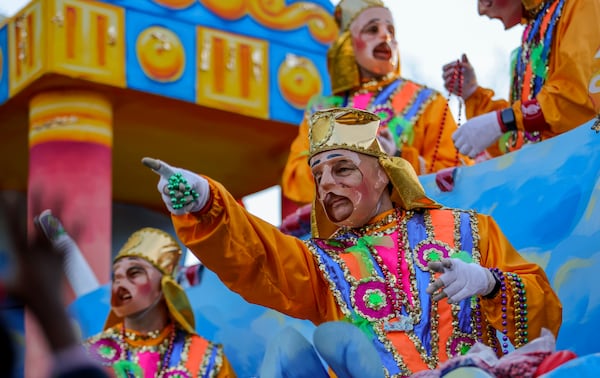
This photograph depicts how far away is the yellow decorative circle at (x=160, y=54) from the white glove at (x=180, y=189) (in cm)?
536

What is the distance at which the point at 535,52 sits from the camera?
196 inches


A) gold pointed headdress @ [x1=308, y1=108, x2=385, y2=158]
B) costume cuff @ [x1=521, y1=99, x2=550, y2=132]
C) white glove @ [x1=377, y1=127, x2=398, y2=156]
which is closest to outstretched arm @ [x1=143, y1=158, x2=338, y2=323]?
gold pointed headdress @ [x1=308, y1=108, x2=385, y2=158]

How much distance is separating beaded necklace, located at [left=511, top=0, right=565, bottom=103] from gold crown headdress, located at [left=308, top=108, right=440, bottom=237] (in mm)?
1234

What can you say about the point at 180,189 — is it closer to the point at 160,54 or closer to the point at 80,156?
the point at 80,156

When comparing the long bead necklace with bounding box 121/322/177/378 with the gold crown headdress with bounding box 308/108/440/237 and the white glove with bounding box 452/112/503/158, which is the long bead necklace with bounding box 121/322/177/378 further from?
the gold crown headdress with bounding box 308/108/440/237

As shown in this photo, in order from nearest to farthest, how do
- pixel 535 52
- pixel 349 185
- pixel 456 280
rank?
pixel 456 280
pixel 349 185
pixel 535 52

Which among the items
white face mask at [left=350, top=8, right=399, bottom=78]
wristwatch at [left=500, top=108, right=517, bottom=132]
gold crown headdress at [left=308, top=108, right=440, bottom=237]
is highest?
white face mask at [left=350, top=8, right=399, bottom=78]

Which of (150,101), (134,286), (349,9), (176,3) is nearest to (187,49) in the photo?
(176,3)

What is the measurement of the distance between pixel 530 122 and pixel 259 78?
15.2ft

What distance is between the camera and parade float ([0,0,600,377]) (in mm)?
8148

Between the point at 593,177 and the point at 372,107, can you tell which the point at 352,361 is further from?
the point at 372,107

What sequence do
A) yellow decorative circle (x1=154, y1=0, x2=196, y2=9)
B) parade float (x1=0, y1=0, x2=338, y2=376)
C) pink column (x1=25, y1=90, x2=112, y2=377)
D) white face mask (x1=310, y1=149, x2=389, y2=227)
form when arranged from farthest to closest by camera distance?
yellow decorative circle (x1=154, y1=0, x2=196, y2=9) → parade float (x1=0, y1=0, x2=338, y2=376) → pink column (x1=25, y1=90, x2=112, y2=377) → white face mask (x1=310, y1=149, x2=389, y2=227)

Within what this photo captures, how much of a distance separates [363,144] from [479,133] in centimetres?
90

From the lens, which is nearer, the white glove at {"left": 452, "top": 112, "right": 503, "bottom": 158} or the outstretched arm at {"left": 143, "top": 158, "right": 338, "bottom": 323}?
the outstretched arm at {"left": 143, "top": 158, "right": 338, "bottom": 323}
